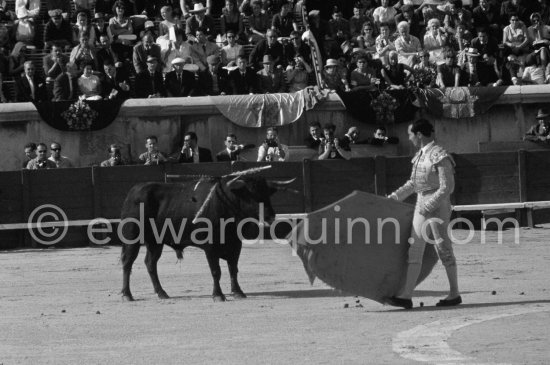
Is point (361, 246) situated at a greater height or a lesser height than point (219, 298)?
greater

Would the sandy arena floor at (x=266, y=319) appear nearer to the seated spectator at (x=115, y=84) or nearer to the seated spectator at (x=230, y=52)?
the seated spectator at (x=115, y=84)

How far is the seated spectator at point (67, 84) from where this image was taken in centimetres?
1917

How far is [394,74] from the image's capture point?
20.5 meters

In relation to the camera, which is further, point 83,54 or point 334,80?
point 334,80

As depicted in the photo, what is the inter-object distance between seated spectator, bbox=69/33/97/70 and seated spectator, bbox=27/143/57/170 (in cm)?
121

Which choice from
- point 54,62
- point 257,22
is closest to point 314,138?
point 257,22

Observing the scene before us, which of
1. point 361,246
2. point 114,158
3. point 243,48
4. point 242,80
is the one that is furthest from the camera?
point 243,48

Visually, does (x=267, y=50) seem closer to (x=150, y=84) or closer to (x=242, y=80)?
(x=242, y=80)

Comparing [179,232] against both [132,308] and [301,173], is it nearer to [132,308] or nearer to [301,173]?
[132,308]

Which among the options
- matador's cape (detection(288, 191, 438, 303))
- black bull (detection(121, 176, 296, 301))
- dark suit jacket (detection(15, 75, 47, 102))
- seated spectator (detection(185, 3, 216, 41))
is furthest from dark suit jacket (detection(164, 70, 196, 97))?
matador's cape (detection(288, 191, 438, 303))

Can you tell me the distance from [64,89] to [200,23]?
231 cm

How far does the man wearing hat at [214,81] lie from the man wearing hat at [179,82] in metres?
0.15

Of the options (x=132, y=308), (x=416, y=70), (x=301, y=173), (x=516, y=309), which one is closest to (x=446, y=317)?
(x=516, y=309)

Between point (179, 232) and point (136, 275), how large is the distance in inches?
92.1
